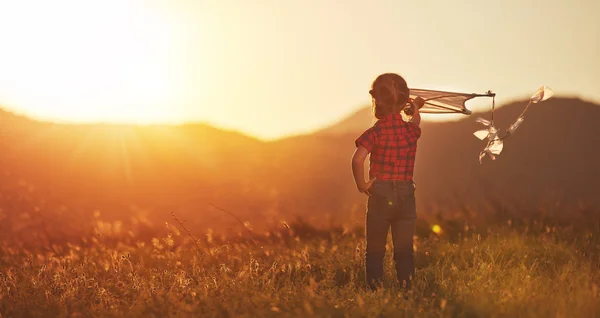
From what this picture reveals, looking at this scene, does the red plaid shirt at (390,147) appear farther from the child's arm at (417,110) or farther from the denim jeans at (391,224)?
the child's arm at (417,110)

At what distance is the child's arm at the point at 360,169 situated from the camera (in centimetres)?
580

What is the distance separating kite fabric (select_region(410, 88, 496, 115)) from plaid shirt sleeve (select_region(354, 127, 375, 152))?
0.87 m

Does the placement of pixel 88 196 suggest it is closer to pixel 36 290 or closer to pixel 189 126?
pixel 36 290

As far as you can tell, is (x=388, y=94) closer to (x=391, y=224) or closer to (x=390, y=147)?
(x=390, y=147)

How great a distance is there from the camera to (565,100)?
165 feet

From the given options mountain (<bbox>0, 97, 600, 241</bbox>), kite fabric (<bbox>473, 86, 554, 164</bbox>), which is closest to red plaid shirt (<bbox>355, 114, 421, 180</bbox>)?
kite fabric (<bbox>473, 86, 554, 164</bbox>)

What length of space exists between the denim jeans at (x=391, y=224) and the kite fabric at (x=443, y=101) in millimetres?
981

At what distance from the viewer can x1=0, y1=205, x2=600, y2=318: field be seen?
5055 millimetres

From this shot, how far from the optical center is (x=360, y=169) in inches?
228

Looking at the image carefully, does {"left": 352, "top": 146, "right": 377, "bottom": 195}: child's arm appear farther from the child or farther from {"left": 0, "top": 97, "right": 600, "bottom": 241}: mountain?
{"left": 0, "top": 97, "right": 600, "bottom": 241}: mountain

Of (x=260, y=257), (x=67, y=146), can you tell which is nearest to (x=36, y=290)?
(x=260, y=257)

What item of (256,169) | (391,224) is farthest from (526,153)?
(391,224)

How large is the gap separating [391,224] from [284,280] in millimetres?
1288

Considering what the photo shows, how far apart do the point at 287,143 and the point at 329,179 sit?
8508mm
